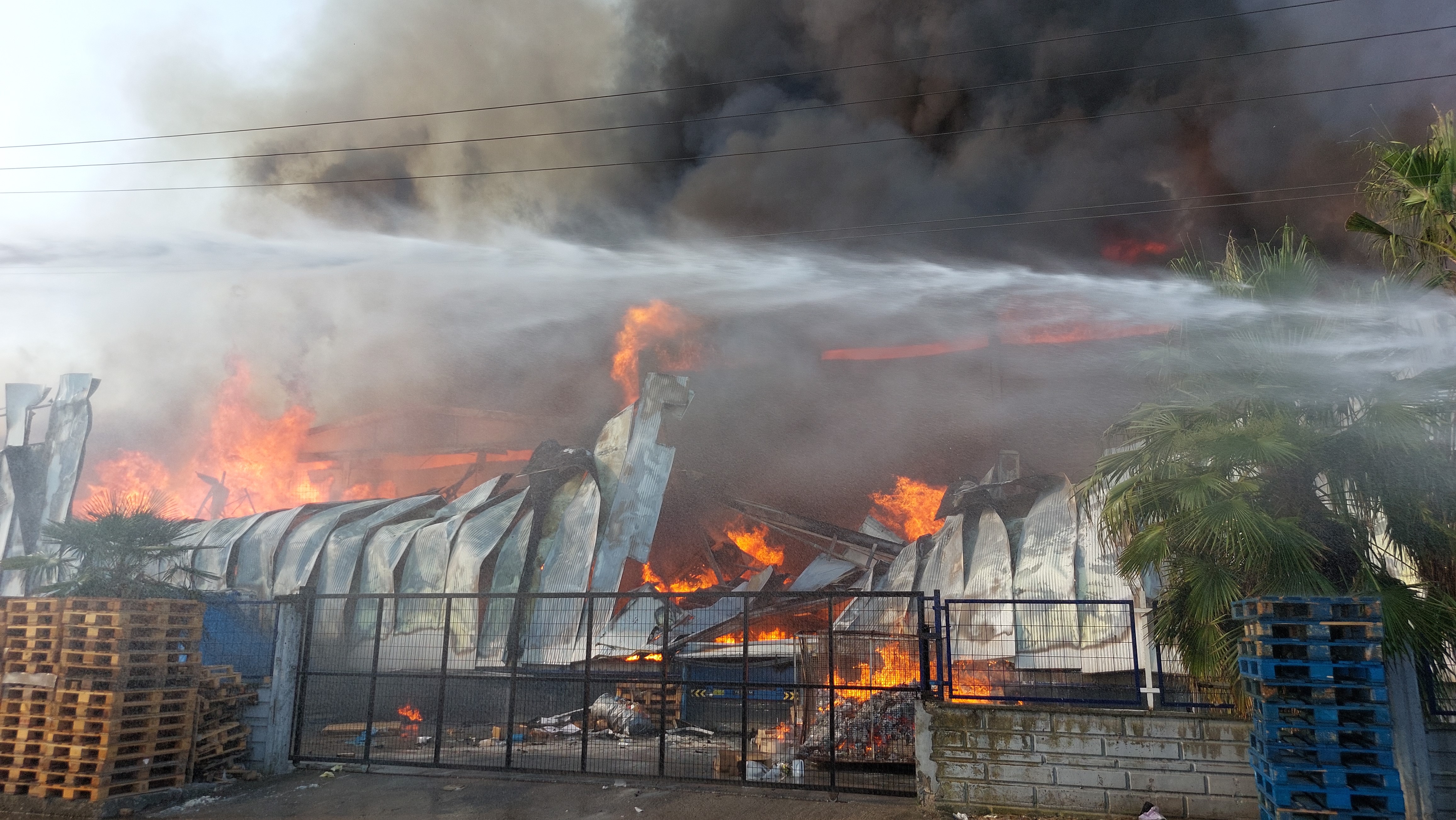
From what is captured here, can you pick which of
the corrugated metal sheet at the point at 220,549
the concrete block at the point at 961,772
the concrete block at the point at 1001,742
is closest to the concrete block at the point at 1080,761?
the concrete block at the point at 1001,742

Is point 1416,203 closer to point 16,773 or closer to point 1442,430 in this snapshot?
point 1442,430

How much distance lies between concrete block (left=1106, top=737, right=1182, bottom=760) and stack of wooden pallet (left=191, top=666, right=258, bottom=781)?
11.7 m

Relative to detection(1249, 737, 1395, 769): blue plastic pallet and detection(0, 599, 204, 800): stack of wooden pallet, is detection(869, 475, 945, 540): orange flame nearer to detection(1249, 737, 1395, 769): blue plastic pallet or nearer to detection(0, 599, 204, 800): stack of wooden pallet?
detection(1249, 737, 1395, 769): blue plastic pallet

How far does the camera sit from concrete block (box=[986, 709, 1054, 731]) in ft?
30.3

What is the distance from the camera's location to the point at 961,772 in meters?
9.37

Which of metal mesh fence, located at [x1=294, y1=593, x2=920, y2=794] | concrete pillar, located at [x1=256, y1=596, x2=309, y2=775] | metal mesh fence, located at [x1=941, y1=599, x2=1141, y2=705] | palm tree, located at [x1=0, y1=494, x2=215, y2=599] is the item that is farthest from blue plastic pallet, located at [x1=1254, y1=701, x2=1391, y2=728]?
palm tree, located at [x1=0, y1=494, x2=215, y2=599]

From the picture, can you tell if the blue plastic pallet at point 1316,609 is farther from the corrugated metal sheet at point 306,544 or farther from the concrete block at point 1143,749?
the corrugated metal sheet at point 306,544

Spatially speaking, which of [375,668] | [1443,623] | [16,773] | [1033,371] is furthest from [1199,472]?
[1033,371]

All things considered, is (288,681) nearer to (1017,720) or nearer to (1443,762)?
(1017,720)

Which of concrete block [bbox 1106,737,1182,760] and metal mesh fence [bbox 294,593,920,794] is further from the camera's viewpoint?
metal mesh fence [bbox 294,593,920,794]

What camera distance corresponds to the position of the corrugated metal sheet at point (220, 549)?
2595 cm

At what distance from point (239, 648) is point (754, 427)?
54.9 feet

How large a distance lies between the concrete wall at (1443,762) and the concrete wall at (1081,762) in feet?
5.07

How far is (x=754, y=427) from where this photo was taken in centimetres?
2773
